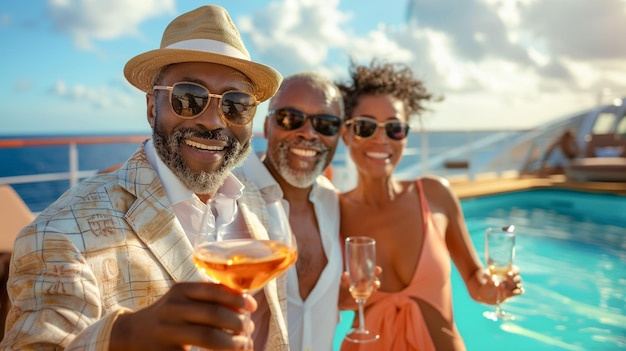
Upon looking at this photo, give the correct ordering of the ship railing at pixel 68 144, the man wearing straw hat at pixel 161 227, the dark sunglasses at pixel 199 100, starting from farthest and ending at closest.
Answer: the ship railing at pixel 68 144 → the dark sunglasses at pixel 199 100 → the man wearing straw hat at pixel 161 227

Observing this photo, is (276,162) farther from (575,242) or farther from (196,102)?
(575,242)

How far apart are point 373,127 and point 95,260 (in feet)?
5.86

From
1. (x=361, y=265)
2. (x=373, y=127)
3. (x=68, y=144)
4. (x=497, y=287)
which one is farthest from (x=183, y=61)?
(x=68, y=144)

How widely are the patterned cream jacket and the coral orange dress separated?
51.7 inches

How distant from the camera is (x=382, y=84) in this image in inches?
107

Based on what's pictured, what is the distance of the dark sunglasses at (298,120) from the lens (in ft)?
8.02

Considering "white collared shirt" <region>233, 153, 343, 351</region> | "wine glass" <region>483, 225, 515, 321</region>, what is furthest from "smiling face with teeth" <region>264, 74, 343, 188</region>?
"wine glass" <region>483, 225, 515, 321</region>

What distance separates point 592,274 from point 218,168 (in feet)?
20.8

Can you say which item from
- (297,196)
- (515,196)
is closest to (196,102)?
(297,196)

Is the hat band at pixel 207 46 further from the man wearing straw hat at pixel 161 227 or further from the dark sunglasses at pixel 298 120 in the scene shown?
the dark sunglasses at pixel 298 120

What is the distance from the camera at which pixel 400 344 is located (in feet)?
7.99

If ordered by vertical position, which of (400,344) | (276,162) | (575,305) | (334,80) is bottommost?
(575,305)

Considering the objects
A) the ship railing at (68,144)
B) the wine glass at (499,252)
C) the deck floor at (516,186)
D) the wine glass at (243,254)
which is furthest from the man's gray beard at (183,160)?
the deck floor at (516,186)

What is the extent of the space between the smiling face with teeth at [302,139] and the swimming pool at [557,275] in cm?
271
